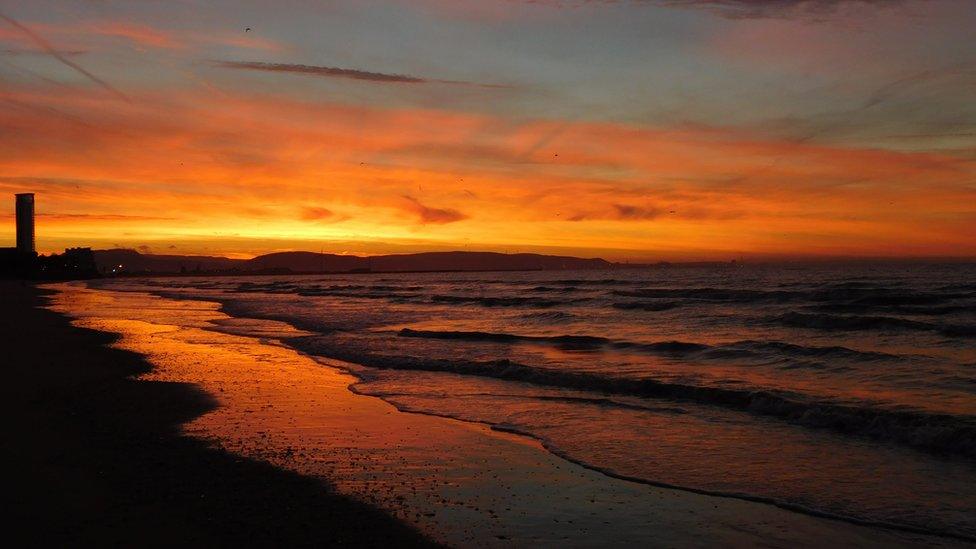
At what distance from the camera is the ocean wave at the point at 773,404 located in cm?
1029

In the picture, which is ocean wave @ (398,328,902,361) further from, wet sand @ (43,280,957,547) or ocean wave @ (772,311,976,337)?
wet sand @ (43,280,957,547)

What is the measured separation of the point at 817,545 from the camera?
20.7 feet

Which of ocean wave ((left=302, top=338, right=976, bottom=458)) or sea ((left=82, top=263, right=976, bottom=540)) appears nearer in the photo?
sea ((left=82, top=263, right=976, bottom=540))

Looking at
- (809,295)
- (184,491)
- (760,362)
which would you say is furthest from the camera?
(809,295)

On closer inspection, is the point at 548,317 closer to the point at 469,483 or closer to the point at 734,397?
the point at 734,397

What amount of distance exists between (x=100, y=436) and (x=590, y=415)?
7.29m

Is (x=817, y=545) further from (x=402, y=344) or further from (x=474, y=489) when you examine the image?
(x=402, y=344)

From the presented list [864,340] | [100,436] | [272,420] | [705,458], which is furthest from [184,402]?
[864,340]

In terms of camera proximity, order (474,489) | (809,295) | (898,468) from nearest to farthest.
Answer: (474,489)
(898,468)
(809,295)

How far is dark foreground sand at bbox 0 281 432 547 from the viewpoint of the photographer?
595cm

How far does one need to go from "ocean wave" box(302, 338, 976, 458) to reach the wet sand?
4.29 meters

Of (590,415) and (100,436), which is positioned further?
(590,415)

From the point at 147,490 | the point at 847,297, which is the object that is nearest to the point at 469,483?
the point at 147,490

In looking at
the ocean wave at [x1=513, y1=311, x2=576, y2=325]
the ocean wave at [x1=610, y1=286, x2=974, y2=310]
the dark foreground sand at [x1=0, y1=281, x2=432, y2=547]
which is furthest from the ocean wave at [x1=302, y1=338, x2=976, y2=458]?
the ocean wave at [x1=610, y1=286, x2=974, y2=310]
